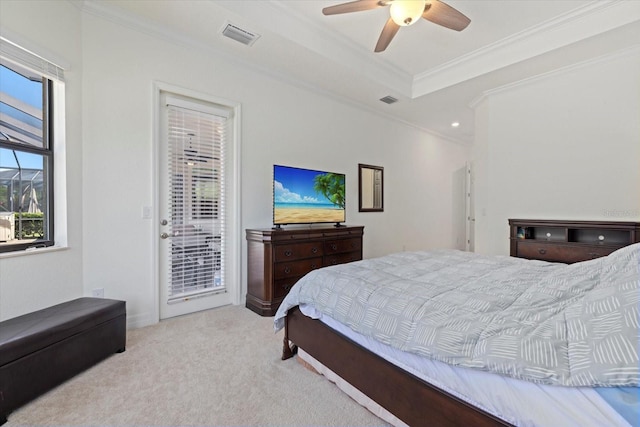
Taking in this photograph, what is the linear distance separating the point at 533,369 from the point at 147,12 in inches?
142

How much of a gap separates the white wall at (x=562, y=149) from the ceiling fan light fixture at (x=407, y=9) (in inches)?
102

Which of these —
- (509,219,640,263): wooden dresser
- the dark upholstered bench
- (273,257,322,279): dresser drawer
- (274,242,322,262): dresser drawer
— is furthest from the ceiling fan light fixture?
the dark upholstered bench

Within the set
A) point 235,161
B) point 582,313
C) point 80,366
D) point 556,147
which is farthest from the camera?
point 556,147

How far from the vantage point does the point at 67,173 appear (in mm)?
2305

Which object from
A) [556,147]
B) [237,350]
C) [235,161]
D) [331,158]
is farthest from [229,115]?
[556,147]

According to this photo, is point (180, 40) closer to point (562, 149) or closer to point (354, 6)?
point (354, 6)

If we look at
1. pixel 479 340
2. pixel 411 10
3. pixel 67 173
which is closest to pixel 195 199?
pixel 67 173

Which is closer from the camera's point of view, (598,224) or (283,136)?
(598,224)

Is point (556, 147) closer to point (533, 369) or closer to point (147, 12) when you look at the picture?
point (533, 369)

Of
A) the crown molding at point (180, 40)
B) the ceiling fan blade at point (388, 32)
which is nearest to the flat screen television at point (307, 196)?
the crown molding at point (180, 40)

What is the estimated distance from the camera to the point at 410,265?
7.12 ft

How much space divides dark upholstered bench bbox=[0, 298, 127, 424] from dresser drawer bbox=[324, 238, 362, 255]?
213 cm

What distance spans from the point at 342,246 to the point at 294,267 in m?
0.78

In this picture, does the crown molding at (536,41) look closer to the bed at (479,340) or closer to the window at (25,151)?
the bed at (479,340)
